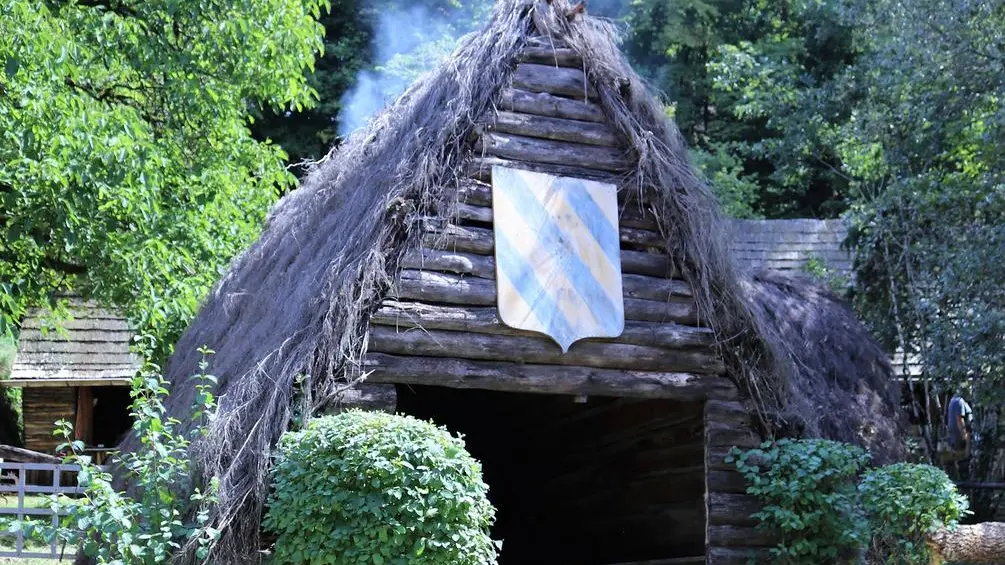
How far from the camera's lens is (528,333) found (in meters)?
7.83

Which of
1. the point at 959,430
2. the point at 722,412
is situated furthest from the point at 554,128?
the point at 959,430

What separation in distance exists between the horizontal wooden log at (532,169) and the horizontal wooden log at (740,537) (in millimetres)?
2542

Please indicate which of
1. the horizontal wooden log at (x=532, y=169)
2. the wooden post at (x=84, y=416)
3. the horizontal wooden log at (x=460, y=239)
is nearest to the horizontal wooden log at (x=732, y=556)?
the horizontal wooden log at (x=460, y=239)

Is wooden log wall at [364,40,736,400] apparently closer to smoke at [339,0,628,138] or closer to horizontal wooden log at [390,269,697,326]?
horizontal wooden log at [390,269,697,326]

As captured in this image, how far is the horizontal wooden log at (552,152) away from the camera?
8078mm

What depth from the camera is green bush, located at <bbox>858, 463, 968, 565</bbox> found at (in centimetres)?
754

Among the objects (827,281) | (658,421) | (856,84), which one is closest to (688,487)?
(658,421)

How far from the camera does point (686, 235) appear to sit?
840 cm

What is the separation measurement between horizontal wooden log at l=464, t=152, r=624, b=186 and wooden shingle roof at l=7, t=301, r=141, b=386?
11.7 metres

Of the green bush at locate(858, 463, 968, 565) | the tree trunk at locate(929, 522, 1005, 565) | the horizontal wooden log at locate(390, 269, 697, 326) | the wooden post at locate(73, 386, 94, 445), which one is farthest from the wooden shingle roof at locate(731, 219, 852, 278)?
the tree trunk at locate(929, 522, 1005, 565)

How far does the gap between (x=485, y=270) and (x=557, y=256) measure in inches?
21.3

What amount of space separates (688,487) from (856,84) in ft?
31.4

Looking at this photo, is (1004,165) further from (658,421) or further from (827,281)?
(658,421)

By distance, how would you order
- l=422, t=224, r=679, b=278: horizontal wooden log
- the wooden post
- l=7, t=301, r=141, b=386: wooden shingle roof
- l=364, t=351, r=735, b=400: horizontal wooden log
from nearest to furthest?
l=364, t=351, r=735, b=400: horizontal wooden log, l=422, t=224, r=679, b=278: horizontal wooden log, l=7, t=301, r=141, b=386: wooden shingle roof, the wooden post
